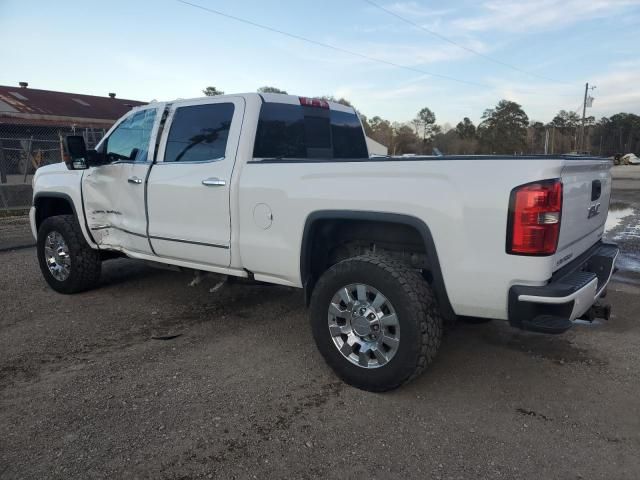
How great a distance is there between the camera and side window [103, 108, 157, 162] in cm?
478

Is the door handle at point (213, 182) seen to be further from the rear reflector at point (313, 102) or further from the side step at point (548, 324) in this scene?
the side step at point (548, 324)

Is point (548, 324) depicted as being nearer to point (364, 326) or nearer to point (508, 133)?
point (364, 326)

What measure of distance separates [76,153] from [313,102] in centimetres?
237

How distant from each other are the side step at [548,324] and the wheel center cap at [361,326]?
963 mm

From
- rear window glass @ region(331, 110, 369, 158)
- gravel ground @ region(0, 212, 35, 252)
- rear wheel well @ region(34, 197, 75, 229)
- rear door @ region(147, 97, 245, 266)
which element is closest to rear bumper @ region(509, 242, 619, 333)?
rear door @ region(147, 97, 245, 266)

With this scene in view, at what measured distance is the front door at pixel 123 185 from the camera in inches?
186

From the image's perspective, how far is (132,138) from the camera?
16.3ft

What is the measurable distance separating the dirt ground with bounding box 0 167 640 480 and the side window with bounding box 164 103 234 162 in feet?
5.22

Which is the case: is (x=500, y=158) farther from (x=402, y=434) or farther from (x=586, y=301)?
(x=402, y=434)

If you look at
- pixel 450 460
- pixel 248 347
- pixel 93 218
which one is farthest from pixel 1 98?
pixel 450 460

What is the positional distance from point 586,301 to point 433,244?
38.2 inches

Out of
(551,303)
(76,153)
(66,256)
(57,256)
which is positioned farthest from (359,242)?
(57,256)

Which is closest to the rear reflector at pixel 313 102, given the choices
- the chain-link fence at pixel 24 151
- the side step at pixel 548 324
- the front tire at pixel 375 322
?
the front tire at pixel 375 322

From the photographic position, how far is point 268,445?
2758 mm
